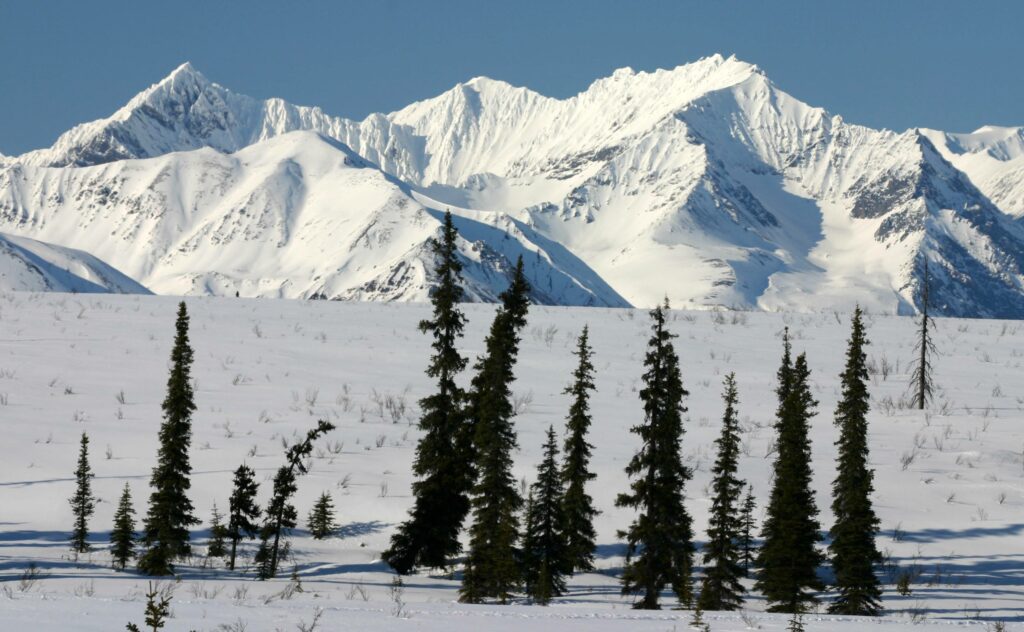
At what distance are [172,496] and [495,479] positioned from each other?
17.4ft

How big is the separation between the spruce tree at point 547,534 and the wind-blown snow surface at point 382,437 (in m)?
0.55

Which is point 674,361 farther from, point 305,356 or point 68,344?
point 68,344

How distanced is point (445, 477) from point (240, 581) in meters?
5.12

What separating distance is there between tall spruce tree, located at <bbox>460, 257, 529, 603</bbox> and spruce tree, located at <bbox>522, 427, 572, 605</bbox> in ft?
0.94

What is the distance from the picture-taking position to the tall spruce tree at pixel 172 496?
18.6 meters

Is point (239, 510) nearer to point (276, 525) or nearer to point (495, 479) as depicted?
point (276, 525)

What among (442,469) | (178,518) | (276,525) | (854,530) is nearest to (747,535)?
(854,530)

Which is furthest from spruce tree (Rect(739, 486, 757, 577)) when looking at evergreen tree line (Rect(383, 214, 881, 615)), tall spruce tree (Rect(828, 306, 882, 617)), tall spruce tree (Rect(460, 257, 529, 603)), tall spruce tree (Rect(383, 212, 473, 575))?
tall spruce tree (Rect(383, 212, 473, 575))

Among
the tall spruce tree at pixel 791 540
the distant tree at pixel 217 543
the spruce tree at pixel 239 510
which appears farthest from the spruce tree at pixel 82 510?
the tall spruce tree at pixel 791 540

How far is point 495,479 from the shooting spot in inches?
743

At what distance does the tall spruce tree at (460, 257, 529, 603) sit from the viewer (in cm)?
1752

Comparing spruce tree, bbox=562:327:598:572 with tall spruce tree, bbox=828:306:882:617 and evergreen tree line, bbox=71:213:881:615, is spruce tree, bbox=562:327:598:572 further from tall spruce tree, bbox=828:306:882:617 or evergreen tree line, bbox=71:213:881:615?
tall spruce tree, bbox=828:306:882:617

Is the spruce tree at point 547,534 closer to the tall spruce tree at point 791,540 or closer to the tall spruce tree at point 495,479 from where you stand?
the tall spruce tree at point 495,479

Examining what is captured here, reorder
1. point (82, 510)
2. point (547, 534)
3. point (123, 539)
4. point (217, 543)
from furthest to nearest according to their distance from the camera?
1. point (217, 543)
2. point (82, 510)
3. point (547, 534)
4. point (123, 539)
